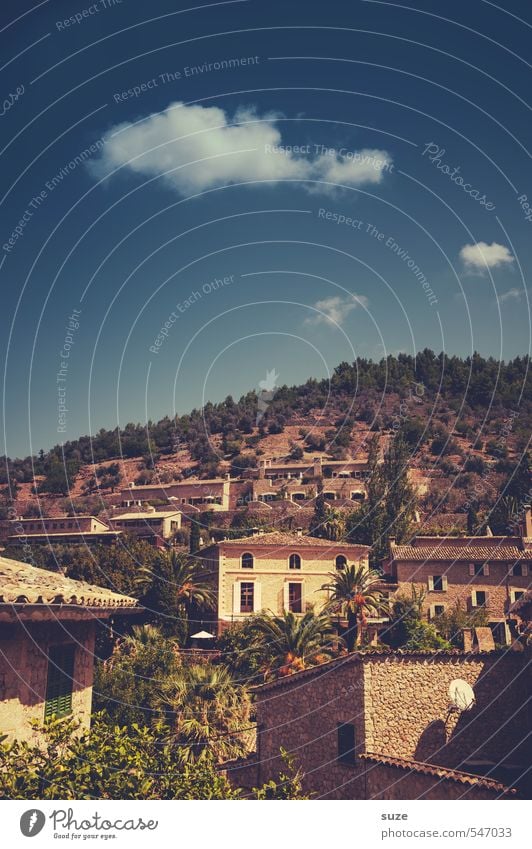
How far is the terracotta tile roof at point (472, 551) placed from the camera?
3897cm

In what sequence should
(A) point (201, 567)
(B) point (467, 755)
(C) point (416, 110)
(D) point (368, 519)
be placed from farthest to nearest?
1. (D) point (368, 519)
2. (A) point (201, 567)
3. (B) point (467, 755)
4. (C) point (416, 110)

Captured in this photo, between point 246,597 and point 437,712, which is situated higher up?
point 437,712

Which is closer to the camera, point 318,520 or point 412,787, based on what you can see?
point 412,787

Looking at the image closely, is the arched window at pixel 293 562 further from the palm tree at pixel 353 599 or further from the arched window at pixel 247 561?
the arched window at pixel 247 561

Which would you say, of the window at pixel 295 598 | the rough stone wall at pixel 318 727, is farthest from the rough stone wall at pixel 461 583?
the rough stone wall at pixel 318 727

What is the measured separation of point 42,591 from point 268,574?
2751cm

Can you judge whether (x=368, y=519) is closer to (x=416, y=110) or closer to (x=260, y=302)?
(x=260, y=302)

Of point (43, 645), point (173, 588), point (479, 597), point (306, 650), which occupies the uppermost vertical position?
point (43, 645)

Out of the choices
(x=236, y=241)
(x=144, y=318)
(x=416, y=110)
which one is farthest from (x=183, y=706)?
(x=416, y=110)

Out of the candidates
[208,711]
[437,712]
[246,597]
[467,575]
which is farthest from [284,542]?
[437,712]

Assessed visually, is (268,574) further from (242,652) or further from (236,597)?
(242,652)

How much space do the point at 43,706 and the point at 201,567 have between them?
28.2m

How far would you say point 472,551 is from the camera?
40.0 m

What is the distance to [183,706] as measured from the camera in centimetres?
2298
